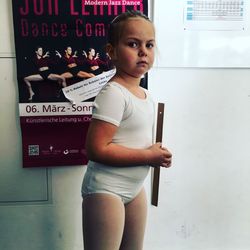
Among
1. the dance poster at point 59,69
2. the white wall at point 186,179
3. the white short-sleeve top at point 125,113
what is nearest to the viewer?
the white short-sleeve top at point 125,113

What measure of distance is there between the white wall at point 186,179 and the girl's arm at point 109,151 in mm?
610

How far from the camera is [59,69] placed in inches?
58.4

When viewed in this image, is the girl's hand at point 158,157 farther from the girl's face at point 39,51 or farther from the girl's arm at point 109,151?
the girl's face at point 39,51

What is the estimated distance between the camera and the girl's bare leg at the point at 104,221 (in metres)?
1.00

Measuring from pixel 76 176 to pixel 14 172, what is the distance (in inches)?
11.6

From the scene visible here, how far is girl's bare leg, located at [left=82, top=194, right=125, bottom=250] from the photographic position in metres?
1.00

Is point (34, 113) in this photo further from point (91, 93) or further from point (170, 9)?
point (170, 9)

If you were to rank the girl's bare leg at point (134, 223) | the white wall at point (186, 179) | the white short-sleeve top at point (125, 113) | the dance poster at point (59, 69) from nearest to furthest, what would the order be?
the white short-sleeve top at point (125, 113) < the girl's bare leg at point (134, 223) < the dance poster at point (59, 69) < the white wall at point (186, 179)

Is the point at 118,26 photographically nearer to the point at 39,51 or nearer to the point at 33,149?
the point at 39,51

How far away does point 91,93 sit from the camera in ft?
5.00

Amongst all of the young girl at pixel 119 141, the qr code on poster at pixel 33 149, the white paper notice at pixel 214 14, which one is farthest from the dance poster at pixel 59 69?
the young girl at pixel 119 141

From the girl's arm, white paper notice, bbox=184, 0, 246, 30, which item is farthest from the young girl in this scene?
white paper notice, bbox=184, 0, 246, 30

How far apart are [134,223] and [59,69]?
30.1 inches

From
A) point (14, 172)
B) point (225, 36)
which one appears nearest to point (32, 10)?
point (14, 172)
